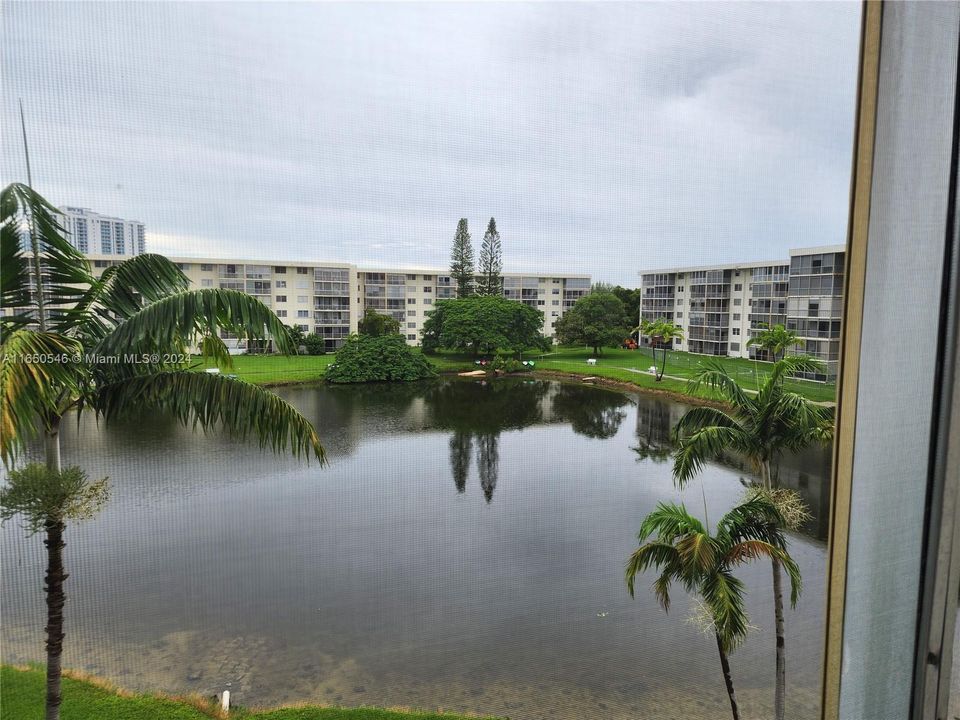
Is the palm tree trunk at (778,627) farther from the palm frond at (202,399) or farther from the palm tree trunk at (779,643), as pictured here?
the palm frond at (202,399)

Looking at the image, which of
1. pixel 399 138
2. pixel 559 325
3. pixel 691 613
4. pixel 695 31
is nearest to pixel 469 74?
pixel 399 138

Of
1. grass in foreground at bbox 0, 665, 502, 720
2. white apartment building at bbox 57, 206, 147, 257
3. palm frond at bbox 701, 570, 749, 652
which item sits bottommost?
grass in foreground at bbox 0, 665, 502, 720

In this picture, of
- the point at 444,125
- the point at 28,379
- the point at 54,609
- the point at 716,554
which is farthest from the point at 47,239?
the point at 716,554

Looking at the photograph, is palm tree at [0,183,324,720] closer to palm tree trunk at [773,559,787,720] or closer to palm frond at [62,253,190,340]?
palm frond at [62,253,190,340]

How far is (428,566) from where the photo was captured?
2.60 metres

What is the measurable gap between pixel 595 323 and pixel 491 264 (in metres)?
0.49

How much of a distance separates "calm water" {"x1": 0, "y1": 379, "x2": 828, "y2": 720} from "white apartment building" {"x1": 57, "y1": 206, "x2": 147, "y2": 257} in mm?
578

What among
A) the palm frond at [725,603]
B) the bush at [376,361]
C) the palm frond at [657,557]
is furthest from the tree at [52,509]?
the palm frond at [725,603]

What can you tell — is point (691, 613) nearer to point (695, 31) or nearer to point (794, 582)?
point (794, 582)

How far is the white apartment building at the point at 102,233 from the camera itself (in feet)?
4.05

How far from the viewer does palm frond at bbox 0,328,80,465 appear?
3.05 ft

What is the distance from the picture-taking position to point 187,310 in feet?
3.40

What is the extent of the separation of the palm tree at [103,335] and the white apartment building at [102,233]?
67 mm

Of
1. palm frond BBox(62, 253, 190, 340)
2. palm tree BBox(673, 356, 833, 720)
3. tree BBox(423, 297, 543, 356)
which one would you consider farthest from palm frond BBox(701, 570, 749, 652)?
palm frond BBox(62, 253, 190, 340)
